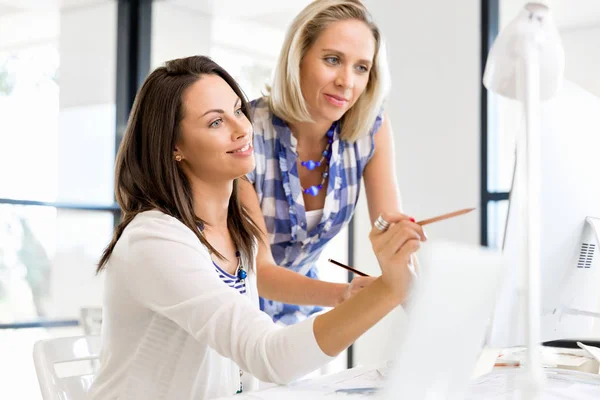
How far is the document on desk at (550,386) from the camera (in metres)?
1.05

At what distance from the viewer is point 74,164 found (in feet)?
13.3

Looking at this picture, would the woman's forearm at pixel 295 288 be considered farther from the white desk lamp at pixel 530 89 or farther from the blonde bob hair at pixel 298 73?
the white desk lamp at pixel 530 89

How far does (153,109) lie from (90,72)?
10.0 ft

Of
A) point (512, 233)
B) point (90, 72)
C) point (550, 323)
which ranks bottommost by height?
point (550, 323)

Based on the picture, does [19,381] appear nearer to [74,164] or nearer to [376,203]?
[74,164]

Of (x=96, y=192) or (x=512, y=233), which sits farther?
(x=96, y=192)

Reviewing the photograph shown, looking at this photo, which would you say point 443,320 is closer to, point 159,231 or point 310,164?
point 159,231

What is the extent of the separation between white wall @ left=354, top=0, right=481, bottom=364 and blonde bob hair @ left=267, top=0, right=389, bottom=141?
1432 mm

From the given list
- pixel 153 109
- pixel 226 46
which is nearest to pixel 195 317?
pixel 153 109

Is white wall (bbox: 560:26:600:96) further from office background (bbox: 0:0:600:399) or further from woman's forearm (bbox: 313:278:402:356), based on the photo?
woman's forearm (bbox: 313:278:402:356)

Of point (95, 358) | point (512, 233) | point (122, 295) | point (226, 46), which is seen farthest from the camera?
point (226, 46)

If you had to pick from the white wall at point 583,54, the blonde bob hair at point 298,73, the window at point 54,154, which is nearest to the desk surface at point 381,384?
the blonde bob hair at point 298,73

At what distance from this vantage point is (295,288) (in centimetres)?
153

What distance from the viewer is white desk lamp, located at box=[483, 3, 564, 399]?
1.99 feet
